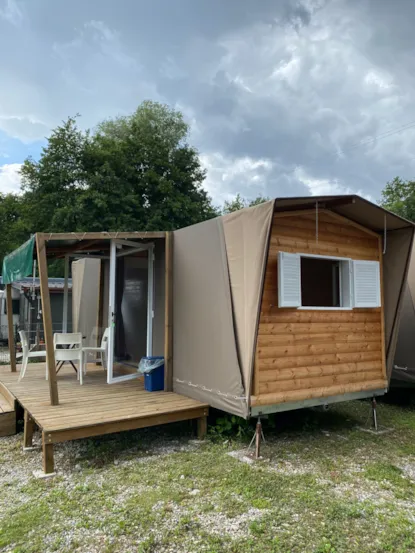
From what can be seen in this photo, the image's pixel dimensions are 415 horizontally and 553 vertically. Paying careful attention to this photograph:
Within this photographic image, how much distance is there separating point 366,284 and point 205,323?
2.02 m

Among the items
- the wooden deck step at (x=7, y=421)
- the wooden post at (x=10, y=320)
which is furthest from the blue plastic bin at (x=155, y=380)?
the wooden post at (x=10, y=320)

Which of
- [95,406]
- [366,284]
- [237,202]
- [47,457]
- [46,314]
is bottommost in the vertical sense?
[47,457]

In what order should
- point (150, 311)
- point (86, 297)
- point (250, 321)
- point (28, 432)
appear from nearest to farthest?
point (250, 321) < point (28, 432) < point (150, 311) < point (86, 297)

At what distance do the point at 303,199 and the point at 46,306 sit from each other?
275 cm

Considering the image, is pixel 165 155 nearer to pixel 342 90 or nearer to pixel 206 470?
pixel 342 90

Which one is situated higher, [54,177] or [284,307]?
[54,177]

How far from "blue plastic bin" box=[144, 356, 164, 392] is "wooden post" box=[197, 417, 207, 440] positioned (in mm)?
917

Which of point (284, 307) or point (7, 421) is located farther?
point (7, 421)

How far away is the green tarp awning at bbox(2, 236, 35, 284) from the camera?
4.65m

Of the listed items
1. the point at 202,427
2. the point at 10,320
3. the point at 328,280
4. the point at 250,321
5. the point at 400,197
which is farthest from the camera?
the point at 400,197

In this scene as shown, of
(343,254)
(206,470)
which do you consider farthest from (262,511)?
(343,254)

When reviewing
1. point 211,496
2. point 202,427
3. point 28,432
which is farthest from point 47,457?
point 202,427

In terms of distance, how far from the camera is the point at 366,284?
16.2ft

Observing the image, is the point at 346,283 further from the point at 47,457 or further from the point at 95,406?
the point at 47,457
